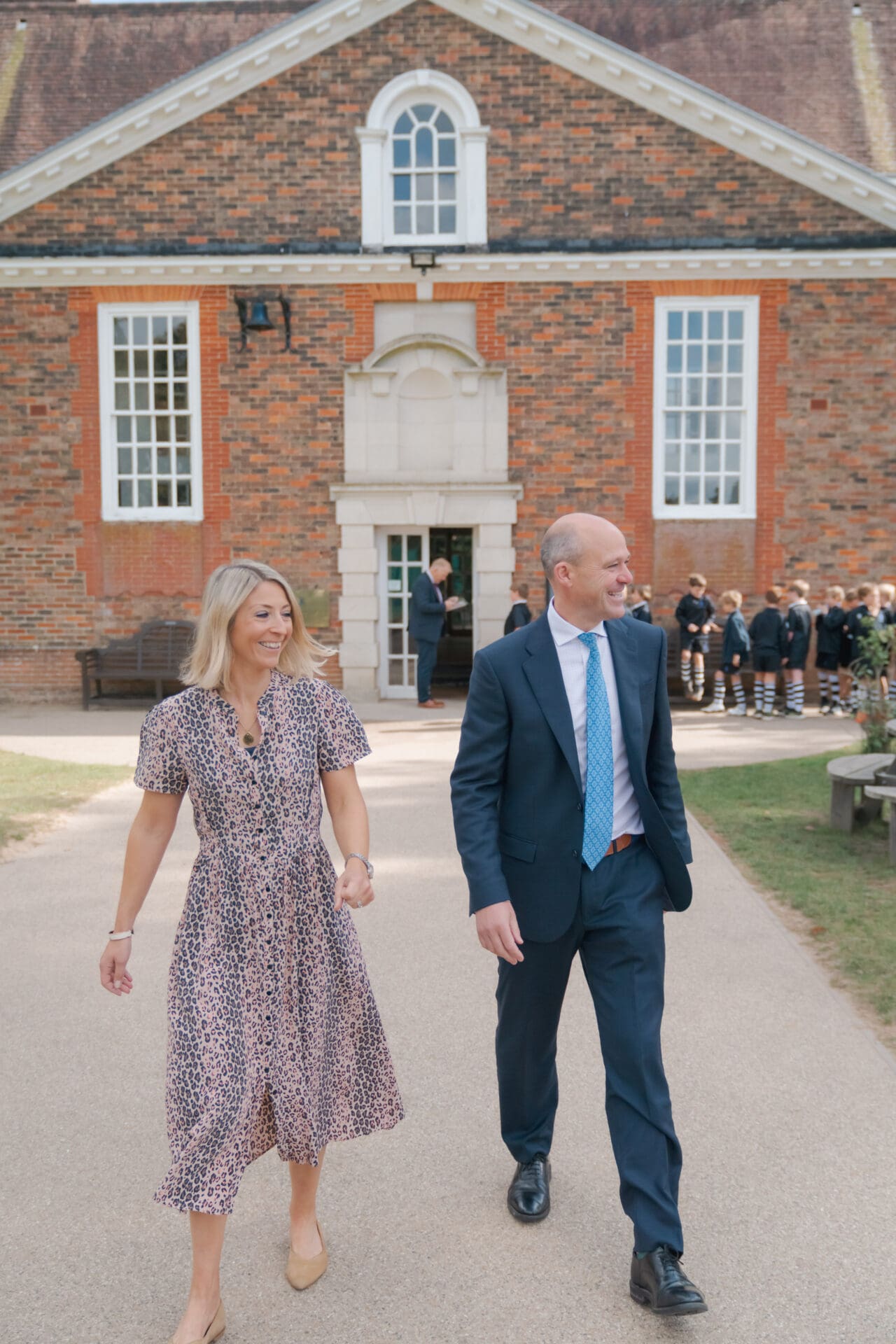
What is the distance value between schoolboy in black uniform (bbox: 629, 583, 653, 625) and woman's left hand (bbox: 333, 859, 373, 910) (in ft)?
39.6

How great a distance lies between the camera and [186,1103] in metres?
3.18

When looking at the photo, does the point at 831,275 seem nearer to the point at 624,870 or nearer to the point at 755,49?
the point at 755,49

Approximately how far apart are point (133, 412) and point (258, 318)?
222 cm

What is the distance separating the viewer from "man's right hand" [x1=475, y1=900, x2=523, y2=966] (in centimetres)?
346

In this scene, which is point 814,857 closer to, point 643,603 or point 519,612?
point 643,603

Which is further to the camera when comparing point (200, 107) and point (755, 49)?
point (755, 49)

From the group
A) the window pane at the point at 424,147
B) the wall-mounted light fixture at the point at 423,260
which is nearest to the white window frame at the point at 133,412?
the wall-mounted light fixture at the point at 423,260

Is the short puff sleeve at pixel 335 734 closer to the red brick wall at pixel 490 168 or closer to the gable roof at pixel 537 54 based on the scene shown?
the red brick wall at pixel 490 168

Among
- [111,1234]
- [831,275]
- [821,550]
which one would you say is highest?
[831,275]

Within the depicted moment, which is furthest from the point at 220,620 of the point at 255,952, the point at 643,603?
the point at 643,603

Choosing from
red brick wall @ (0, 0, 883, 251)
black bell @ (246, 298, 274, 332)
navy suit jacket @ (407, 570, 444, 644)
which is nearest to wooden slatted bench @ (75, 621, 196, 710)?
navy suit jacket @ (407, 570, 444, 644)

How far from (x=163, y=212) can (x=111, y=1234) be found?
16.1 meters

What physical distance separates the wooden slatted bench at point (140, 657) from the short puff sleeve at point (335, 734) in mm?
13969

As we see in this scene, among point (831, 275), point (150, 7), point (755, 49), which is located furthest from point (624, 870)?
point (150, 7)
